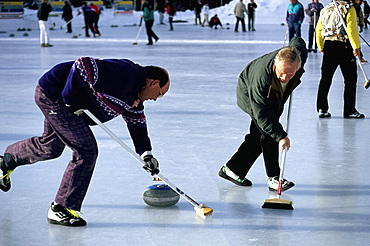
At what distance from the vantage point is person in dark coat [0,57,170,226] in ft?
13.3

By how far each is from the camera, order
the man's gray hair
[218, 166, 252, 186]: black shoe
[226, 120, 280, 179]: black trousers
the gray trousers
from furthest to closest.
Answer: [218, 166, 252, 186]: black shoe, [226, 120, 280, 179]: black trousers, the man's gray hair, the gray trousers

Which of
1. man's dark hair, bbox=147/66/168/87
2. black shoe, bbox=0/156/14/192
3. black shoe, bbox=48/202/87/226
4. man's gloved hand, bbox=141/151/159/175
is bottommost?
black shoe, bbox=48/202/87/226

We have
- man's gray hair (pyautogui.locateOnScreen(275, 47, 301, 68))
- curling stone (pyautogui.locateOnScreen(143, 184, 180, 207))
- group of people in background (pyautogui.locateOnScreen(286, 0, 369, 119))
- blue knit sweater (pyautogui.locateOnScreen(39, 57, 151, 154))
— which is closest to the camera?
blue knit sweater (pyautogui.locateOnScreen(39, 57, 151, 154))

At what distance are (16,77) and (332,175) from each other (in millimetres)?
8694

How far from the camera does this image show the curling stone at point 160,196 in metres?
4.73

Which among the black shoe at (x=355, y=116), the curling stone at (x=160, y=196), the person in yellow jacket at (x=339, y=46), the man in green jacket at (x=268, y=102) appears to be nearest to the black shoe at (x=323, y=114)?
the person in yellow jacket at (x=339, y=46)

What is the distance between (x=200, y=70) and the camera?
14102mm

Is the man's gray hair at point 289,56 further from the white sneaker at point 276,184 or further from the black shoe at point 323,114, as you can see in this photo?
the black shoe at point 323,114

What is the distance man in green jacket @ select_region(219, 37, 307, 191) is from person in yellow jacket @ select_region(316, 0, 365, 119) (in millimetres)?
2525

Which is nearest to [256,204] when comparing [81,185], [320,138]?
[81,185]

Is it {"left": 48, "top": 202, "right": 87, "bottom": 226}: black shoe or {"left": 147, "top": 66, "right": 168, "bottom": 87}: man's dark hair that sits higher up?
{"left": 147, "top": 66, "right": 168, "bottom": 87}: man's dark hair

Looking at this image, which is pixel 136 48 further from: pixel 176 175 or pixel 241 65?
pixel 176 175

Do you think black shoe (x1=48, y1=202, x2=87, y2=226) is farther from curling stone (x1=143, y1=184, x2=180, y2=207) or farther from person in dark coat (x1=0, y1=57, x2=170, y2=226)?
curling stone (x1=143, y1=184, x2=180, y2=207)

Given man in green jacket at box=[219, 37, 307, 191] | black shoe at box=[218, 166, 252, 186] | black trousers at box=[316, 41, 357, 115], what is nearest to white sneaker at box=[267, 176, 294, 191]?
man in green jacket at box=[219, 37, 307, 191]
